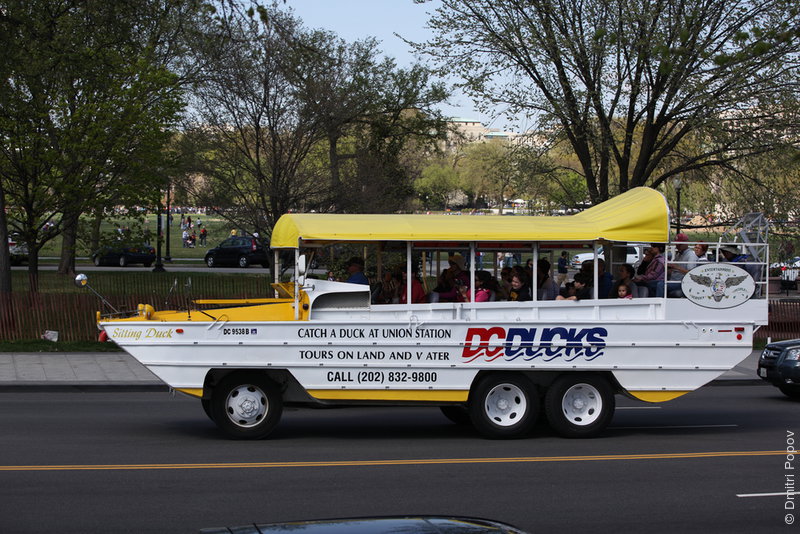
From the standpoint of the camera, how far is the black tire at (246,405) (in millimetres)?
10617

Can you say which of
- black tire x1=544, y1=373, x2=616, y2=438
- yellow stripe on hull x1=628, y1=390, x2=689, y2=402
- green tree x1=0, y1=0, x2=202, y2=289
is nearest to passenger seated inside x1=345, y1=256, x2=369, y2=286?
black tire x1=544, y1=373, x2=616, y2=438

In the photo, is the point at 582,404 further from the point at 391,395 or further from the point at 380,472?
the point at 380,472

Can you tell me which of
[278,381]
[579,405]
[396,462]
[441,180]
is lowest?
[396,462]

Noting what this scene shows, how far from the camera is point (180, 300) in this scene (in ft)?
71.7

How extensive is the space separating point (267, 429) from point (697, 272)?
5.79m

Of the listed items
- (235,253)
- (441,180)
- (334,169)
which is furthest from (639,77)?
(441,180)

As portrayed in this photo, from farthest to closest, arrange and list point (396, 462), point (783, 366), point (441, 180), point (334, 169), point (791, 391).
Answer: point (441, 180) < point (334, 169) < point (791, 391) < point (783, 366) < point (396, 462)

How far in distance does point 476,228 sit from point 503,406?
2.26 m

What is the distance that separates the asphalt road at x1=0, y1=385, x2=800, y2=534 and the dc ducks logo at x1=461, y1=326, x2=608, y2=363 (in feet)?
3.57

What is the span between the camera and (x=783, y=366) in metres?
15.1

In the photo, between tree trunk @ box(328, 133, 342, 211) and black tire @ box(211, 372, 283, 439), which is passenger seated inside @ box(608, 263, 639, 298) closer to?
black tire @ box(211, 372, 283, 439)

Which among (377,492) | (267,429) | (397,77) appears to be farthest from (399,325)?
(397,77)

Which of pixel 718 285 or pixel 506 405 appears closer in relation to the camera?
pixel 506 405

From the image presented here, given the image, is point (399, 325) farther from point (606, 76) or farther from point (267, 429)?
point (606, 76)
